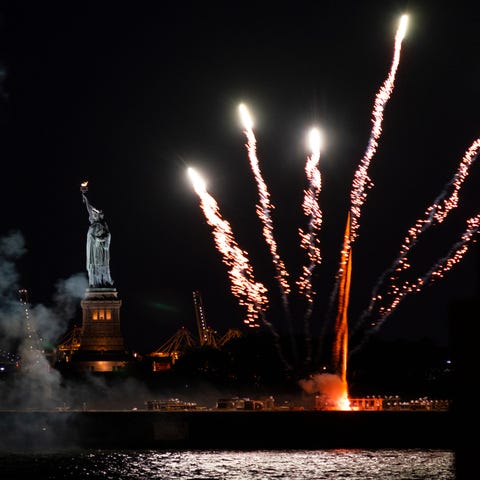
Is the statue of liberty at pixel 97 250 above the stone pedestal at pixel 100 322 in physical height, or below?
above

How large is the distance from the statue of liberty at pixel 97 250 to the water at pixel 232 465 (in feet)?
163

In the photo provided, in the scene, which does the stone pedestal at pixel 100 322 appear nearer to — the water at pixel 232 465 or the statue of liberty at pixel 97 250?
the statue of liberty at pixel 97 250

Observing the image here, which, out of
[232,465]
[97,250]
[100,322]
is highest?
[97,250]

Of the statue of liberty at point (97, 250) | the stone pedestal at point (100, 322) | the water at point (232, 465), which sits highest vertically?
the statue of liberty at point (97, 250)

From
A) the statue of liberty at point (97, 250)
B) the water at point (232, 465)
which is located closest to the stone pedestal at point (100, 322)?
the statue of liberty at point (97, 250)

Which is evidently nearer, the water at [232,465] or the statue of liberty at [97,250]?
the water at [232,465]

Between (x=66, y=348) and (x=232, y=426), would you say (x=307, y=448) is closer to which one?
(x=232, y=426)

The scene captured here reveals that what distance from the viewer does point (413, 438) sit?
76938 mm

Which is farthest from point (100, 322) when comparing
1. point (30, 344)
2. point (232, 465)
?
point (232, 465)

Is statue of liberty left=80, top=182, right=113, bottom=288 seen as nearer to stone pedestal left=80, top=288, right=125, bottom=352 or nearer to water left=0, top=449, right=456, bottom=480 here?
stone pedestal left=80, top=288, right=125, bottom=352

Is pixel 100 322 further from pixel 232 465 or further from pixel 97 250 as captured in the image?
pixel 232 465

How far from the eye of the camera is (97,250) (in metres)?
129

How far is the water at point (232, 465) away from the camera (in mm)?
59625

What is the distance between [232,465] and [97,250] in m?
67.0
